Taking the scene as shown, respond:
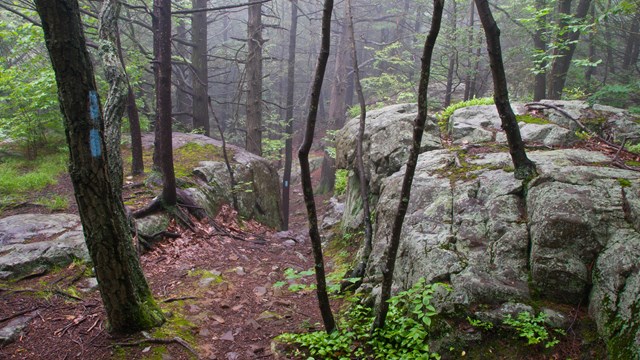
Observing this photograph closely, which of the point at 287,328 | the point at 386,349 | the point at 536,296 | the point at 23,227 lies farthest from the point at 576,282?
the point at 23,227

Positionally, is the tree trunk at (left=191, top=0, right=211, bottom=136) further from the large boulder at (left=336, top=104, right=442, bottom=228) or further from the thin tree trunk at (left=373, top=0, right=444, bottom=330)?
the thin tree trunk at (left=373, top=0, right=444, bottom=330)

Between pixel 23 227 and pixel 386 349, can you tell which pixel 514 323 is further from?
pixel 23 227

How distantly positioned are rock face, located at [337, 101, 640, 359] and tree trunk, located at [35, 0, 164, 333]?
121 inches

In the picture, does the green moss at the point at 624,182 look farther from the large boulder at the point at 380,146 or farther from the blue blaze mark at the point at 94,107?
the blue blaze mark at the point at 94,107

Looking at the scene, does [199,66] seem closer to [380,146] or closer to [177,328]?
[380,146]

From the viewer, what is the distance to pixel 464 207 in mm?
5281

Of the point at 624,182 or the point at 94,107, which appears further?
the point at 624,182

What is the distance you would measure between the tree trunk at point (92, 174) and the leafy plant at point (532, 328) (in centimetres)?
392

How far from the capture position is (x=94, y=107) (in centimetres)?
356

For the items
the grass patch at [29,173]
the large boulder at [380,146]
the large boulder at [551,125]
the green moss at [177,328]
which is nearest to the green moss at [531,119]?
the large boulder at [551,125]

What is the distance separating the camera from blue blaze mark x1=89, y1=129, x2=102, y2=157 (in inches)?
140

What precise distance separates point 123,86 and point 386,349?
4.30 m

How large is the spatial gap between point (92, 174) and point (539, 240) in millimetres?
4715

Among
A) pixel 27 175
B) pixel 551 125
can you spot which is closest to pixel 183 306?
pixel 27 175
